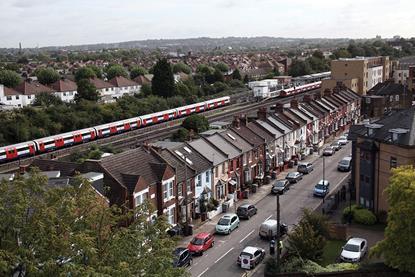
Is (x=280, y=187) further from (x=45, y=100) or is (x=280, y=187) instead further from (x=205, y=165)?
(x=45, y=100)

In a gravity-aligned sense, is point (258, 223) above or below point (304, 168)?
below

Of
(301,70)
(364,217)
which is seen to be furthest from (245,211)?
(301,70)

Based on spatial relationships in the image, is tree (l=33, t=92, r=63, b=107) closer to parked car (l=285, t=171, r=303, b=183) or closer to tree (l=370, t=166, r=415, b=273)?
parked car (l=285, t=171, r=303, b=183)

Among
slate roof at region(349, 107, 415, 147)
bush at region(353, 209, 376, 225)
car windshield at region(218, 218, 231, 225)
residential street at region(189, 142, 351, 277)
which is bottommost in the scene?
residential street at region(189, 142, 351, 277)

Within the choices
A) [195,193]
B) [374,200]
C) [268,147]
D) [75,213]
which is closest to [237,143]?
[268,147]

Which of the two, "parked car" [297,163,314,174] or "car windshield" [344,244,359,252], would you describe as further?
"parked car" [297,163,314,174]

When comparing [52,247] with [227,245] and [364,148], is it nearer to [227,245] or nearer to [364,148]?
[227,245]

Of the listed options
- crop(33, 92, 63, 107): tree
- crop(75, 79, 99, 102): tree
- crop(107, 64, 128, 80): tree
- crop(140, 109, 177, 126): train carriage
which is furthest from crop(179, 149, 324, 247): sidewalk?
crop(107, 64, 128, 80): tree

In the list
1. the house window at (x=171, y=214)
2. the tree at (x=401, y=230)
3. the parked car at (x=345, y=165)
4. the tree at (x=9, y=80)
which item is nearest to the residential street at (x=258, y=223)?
the parked car at (x=345, y=165)
